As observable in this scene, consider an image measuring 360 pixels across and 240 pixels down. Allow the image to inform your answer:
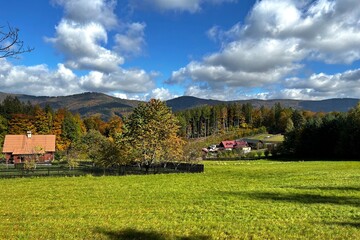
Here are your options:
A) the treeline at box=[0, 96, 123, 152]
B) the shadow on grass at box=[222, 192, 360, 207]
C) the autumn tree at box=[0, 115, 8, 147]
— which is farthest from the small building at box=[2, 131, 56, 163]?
the shadow on grass at box=[222, 192, 360, 207]

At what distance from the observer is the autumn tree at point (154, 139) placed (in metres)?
42.2

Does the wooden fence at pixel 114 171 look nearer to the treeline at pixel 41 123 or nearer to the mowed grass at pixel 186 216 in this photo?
the mowed grass at pixel 186 216

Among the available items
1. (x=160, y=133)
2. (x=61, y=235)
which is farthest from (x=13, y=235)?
(x=160, y=133)

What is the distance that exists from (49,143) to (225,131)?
319ft

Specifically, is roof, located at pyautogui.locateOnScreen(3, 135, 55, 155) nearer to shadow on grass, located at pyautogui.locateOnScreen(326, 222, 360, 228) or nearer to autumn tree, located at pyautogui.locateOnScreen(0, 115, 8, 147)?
autumn tree, located at pyautogui.locateOnScreen(0, 115, 8, 147)

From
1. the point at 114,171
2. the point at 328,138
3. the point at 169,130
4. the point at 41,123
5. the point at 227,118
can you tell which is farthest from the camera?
the point at 227,118

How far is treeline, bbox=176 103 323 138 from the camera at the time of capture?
156 meters

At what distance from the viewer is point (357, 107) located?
7312cm

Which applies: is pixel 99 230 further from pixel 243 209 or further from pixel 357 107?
pixel 357 107

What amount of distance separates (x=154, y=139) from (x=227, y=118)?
124548 mm

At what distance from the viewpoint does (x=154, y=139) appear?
4228cm

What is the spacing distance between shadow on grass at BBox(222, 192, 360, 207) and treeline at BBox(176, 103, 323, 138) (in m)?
137

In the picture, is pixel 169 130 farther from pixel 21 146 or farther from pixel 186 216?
pixel 21 146

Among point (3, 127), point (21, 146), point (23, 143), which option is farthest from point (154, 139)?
point (3, 127)
